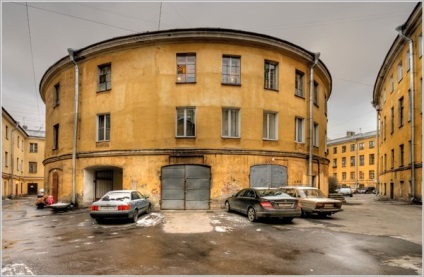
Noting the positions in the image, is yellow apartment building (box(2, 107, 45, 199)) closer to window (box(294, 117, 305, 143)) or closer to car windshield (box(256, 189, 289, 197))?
window (box(294, 117, 305, 143))

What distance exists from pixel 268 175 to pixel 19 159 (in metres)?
43.4

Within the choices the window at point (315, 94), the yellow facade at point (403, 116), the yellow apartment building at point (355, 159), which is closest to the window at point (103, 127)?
the window at point (315, 94)

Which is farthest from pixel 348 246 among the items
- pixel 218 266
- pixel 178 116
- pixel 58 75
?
pixel 58 75

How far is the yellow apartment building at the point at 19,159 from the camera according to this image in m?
39.4

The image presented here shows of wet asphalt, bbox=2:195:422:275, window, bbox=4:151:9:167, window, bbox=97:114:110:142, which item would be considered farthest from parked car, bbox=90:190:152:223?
window, bbox=4:151:9:167

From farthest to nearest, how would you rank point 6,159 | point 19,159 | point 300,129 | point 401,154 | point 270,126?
A: point 19,159
point 6,159
point 401,154
point 300,129
point 270,126

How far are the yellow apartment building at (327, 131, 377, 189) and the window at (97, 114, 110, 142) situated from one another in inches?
2057

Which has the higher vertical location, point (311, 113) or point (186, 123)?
point (311, 113)

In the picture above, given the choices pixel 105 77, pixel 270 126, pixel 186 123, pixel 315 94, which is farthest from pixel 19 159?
pixel 315 94

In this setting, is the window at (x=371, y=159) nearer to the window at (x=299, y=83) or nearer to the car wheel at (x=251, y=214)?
the window at (x=299, y=83)

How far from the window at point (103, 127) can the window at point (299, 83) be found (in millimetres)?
12287

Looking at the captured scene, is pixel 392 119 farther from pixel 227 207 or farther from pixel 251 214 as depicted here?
pixel 251 214

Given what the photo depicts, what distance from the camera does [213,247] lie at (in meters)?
8.73

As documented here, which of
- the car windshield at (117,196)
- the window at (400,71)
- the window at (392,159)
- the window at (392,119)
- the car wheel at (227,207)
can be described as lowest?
the car wheel at (227,207)
